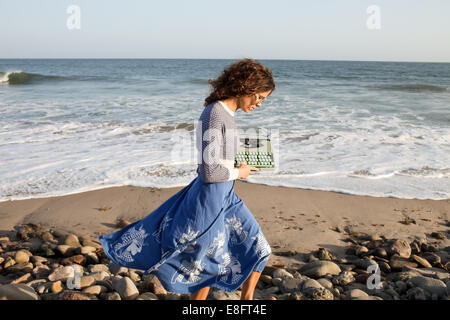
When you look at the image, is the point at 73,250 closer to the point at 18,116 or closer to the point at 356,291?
the point at 356,291

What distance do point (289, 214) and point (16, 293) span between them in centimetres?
281

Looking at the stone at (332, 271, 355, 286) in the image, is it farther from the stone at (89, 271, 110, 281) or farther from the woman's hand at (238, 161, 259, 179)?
the stone at (89, 271, 110, 281)

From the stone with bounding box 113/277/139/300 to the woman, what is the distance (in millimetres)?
363

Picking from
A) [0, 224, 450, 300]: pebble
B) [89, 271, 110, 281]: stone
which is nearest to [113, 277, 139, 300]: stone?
[0, 224, 450, 300]: pebble

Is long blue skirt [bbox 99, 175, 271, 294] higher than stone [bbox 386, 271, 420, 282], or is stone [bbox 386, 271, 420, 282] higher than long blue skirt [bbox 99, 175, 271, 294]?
long blue skirt [bbox 99, 175, 271, 294]

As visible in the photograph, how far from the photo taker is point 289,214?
4285 millimetres

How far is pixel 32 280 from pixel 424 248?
3.40 meters

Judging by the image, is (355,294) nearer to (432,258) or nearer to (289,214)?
(432,258)

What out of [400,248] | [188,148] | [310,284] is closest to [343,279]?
[310,284]

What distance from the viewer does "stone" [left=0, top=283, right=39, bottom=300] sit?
2393mm

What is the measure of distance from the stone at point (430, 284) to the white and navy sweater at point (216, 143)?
5.78ft

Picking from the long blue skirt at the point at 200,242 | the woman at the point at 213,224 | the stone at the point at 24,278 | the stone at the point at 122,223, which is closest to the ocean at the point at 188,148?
the woman at the point at 213,224

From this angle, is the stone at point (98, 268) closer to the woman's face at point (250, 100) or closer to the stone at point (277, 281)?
the stone at point (277, 281)
